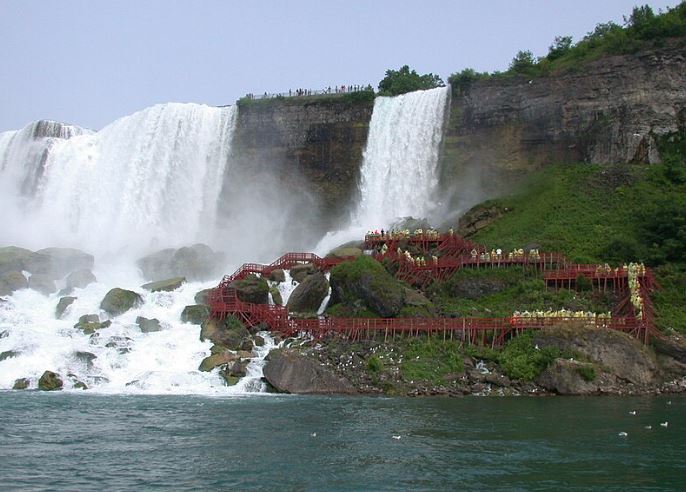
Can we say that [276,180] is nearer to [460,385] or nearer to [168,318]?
[168,318]

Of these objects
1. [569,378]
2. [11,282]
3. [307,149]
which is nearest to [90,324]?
[11,282]

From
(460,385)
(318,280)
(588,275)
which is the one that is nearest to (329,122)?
(318,280)

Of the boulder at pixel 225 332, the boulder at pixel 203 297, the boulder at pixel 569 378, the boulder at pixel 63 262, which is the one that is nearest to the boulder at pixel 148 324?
the boulder at pixel 225 332

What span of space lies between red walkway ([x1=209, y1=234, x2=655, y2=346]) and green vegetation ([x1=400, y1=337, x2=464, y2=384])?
1.04 metres

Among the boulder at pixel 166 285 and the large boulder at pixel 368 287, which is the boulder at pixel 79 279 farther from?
the large boulder at pixel 368 287

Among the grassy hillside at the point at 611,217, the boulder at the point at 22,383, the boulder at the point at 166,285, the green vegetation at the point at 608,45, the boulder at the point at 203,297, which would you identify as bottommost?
the boulder at the point at 22,383

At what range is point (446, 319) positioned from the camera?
43125 millimetres

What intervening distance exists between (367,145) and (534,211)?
58.2 ft

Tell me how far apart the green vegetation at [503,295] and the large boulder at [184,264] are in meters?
20.5

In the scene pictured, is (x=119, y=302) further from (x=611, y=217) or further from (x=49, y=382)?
(x=611, y=217)

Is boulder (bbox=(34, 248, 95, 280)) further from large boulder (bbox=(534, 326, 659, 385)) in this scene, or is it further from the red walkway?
large boulder (bbox=(534, 326, 659, 385))

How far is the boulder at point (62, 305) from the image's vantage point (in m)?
51.8

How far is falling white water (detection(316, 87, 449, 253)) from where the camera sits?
66562 millimetres

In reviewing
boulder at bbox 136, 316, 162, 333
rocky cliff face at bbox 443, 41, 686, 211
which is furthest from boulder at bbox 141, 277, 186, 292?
rocky cliff face at bbox 443, 41, 686, 211
